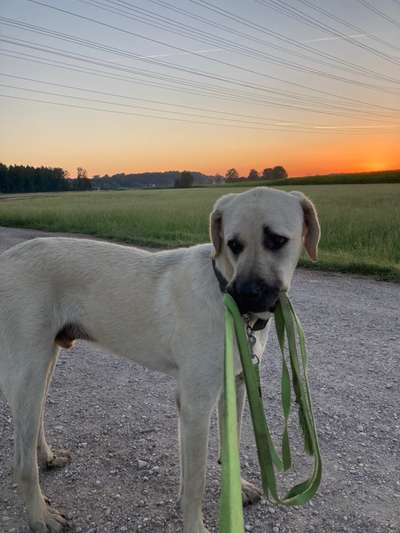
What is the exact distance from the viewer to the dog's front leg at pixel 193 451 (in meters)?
2.55

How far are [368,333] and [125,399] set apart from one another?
3417 millimetres

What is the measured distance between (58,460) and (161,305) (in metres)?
1.55

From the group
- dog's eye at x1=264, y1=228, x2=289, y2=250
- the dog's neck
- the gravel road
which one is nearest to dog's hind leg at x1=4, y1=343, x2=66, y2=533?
the gravel road

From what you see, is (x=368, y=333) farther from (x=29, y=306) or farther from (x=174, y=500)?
(x=29, y=306)

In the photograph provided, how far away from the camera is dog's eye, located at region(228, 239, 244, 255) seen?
2514 mm

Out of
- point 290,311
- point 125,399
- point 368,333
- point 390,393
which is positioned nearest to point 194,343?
point 290,311

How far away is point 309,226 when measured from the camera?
280 cm

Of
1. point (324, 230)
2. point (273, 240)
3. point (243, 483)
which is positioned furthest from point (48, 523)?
point (324, 230)

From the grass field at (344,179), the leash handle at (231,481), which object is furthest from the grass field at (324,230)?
the grass field at (344,179)

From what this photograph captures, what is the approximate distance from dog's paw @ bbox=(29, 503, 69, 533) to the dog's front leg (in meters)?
0.78

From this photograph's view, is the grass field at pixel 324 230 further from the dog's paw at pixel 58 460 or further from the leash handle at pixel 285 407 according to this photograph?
the dog's paw at pixel 58 460

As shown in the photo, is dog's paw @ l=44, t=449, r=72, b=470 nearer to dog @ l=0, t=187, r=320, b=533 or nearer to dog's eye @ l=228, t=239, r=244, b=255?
dog @ l=0, t=187, r=320, b=533

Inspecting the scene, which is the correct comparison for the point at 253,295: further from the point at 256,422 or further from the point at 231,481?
the point at 231,481

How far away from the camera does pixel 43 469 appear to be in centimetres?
332
